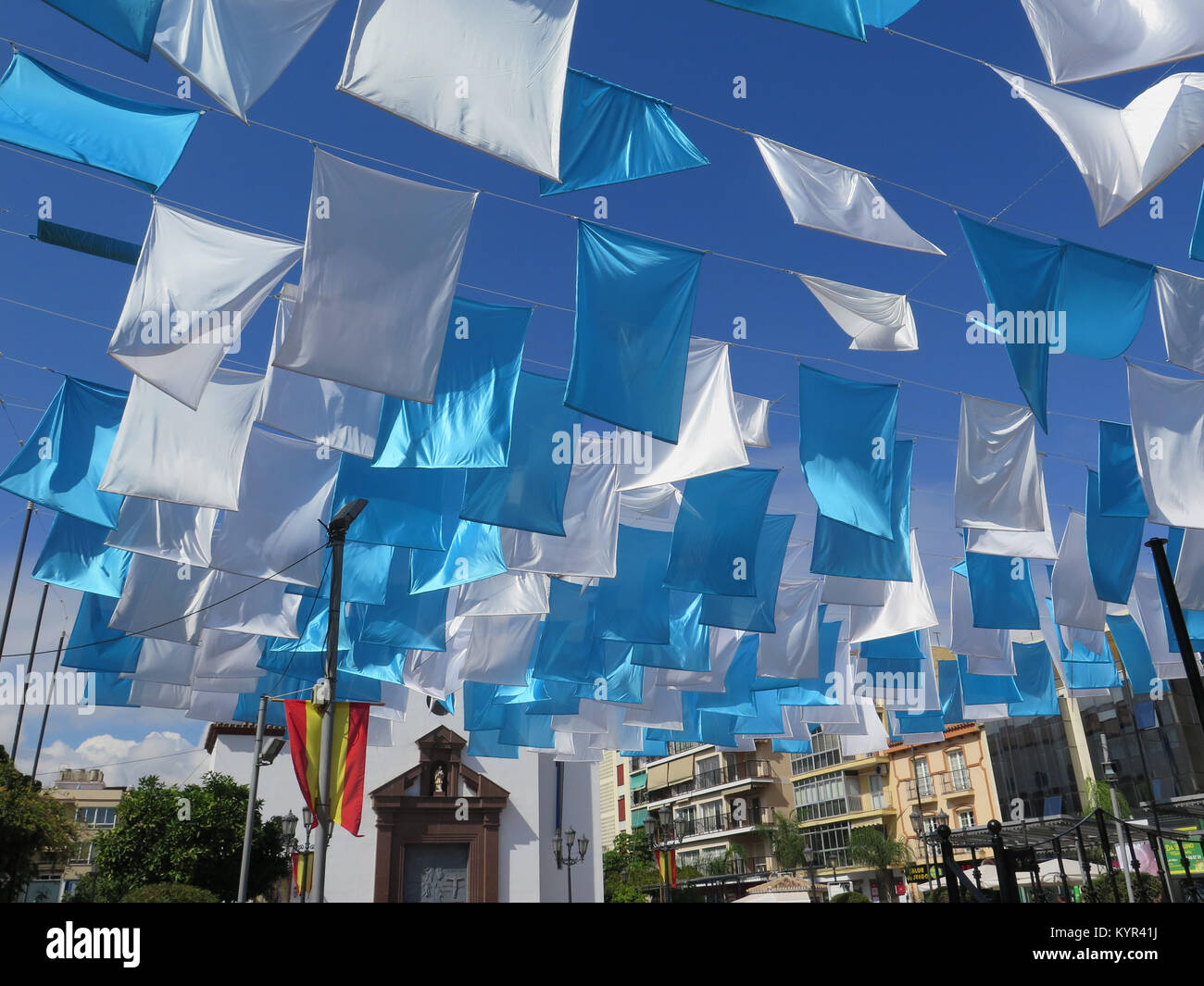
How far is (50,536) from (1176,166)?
501 inches

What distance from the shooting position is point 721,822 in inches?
2398

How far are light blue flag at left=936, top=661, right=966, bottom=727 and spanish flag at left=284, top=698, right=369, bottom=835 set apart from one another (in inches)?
455

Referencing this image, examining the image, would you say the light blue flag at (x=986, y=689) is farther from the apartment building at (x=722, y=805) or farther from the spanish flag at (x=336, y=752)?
the apartment building at (x=722, y=805)

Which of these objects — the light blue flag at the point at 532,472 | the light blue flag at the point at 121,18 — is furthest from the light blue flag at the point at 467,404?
the light blue flag at the point at 121,18

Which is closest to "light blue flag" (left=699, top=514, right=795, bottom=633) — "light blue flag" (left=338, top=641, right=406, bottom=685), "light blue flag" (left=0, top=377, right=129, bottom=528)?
"light blue flag" (left=338, top=641, right=406, bottom=685)

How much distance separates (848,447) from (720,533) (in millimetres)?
1947

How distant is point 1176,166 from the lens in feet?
22.9

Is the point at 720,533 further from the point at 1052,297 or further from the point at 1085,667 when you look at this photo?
the point at 1085,667

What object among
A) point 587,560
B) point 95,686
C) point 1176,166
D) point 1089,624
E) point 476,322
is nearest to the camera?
point 1176,166

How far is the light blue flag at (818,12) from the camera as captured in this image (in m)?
5.76

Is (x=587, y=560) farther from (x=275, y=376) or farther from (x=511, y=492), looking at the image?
(x=275, y=376)

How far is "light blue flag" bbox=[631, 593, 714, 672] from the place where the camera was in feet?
43.4

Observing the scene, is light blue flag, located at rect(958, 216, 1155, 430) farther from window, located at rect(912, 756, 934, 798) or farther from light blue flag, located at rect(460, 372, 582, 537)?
window, located at rect(912, 756, 934, 798)

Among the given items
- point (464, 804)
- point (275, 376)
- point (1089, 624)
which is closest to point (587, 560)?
point (275, 376)
